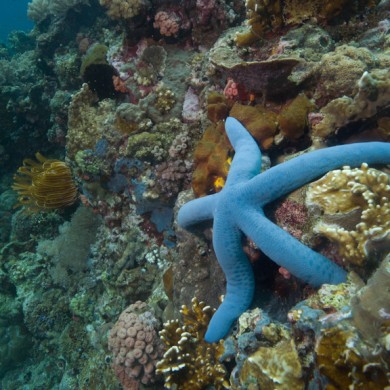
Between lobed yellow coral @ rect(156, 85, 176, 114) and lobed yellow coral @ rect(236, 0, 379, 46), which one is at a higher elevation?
lobed yellow coral @ rect(236, 0, 379, 46)

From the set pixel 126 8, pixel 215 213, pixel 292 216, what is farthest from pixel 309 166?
pixel 126 8

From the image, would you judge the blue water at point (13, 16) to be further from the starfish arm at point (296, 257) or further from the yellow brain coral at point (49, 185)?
the starfish arm at point (296, 257)

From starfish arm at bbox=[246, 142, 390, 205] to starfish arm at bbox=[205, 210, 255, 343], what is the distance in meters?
0.48

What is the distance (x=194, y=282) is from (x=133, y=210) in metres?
2.37

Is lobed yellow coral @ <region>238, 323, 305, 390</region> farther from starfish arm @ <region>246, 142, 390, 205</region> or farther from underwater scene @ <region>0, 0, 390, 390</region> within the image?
starfish arm @ <region>246, 142, 390, 205</region>

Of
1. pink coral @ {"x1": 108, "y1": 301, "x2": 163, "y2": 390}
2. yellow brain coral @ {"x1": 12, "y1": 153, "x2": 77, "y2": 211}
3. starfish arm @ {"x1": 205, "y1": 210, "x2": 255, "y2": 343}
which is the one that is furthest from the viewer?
yellow brain coral @ {"x1": 12, "y1": 153, "x2": 77, "y2": 211}

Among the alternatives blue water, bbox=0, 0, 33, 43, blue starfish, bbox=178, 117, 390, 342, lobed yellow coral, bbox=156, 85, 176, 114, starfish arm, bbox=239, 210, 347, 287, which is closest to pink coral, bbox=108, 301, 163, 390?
blue starfish, bbox=178, 117, 390, 342

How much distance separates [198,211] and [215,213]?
34 cm

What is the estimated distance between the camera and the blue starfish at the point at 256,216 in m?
2.90

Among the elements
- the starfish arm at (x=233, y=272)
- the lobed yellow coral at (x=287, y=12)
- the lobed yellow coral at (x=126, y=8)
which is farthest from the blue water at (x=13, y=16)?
the starfish arm at (x=233, y=272)

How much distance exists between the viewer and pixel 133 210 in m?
6.35

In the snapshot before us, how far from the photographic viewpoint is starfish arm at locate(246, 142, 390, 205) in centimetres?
303

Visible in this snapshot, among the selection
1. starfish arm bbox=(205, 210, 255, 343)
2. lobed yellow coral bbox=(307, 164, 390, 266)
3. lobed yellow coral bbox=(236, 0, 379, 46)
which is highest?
lobed yellow coral bbox=(236, 0, 379, 46)

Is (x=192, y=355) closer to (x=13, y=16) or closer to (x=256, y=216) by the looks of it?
(x=256, y=216)
